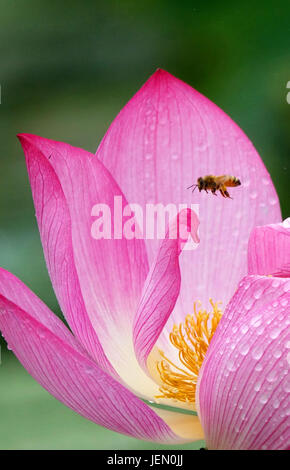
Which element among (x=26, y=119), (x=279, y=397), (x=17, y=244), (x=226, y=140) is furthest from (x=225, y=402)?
(x=26, y=119)

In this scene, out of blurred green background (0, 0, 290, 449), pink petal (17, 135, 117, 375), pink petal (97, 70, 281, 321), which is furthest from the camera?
blurred green background (0, 0, 290, 449)

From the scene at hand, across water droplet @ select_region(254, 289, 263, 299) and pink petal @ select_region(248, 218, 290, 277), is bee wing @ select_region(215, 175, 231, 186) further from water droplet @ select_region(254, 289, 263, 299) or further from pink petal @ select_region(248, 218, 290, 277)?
water droplet @ select_region(254, 289, 263, 299)

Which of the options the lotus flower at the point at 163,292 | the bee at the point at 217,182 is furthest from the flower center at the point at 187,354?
the bee at the point at 217,182

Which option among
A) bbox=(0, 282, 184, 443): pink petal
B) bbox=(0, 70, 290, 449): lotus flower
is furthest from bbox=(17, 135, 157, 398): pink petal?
bbox=(0, 282, 184, 443): pink petal

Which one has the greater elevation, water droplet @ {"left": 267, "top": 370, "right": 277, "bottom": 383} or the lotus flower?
the lotus flower

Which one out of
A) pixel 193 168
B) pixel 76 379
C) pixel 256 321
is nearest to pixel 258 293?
pixel 256 321
